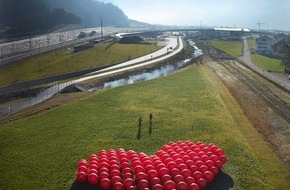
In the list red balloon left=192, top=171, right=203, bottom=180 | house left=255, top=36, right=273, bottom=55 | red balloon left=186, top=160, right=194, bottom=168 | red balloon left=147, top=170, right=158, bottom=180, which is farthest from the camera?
house left=255, top=36, right=273, bottom=55

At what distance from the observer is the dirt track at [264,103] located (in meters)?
37.6

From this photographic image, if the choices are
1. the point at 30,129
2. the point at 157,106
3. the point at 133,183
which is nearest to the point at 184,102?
the point at 157,106

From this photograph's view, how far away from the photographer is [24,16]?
142 meters

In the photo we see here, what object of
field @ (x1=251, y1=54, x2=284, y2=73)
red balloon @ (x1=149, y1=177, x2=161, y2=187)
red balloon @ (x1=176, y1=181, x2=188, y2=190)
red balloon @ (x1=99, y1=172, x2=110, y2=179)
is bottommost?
red balloon @ (x1=176, y1=181, x2=188, y2=190)

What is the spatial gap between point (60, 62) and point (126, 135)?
56155 millimetres

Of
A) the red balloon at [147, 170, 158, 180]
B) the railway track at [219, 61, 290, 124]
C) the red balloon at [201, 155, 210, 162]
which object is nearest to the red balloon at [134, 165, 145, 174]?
the red balloon at [147, 170, 158, 180]

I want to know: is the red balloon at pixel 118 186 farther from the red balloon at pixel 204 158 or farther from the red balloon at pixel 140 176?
the red balloon at pixel 204 158

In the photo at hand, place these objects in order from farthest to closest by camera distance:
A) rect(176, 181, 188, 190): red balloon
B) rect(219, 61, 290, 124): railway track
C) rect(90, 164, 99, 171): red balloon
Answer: rect(219, 61, 290, 124): railway track, rect(90, 164, 99, 171): red balloon, rect(176, 181, 188, 190): red balloon

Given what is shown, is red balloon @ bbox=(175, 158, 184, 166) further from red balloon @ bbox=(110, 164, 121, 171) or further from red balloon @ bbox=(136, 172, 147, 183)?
red balloon @ bbox=(110, 164, 121, 171)

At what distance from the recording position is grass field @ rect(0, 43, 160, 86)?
70.8m

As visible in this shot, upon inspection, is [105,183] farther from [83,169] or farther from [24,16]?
[24,16]

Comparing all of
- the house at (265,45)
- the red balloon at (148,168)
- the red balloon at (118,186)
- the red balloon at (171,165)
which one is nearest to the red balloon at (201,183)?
the red balloon at (171,165)

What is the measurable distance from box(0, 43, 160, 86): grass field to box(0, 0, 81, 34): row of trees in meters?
40.2

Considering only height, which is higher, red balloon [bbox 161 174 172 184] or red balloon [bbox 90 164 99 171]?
red balloon [bbox 90 164 99 171]
